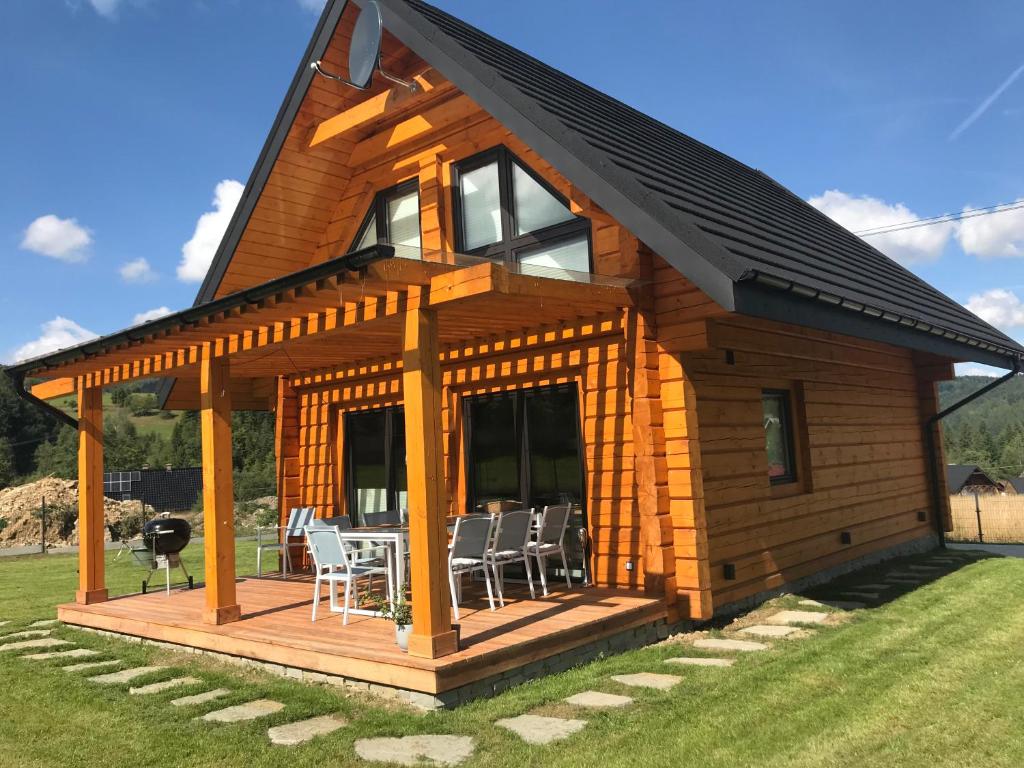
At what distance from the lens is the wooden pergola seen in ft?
15.7

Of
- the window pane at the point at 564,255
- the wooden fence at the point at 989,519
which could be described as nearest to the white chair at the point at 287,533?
the window pane at the point at 564,255

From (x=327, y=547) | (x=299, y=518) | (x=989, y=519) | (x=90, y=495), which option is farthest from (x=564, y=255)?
(x=989, y=519)

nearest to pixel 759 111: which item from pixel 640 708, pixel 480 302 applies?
pixel 480 302

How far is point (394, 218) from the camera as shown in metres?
9.30

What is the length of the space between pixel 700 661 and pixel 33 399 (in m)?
7.73

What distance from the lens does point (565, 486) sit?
7438mm

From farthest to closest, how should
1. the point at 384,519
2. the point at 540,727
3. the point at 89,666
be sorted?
the point at 384,519, the point at 89,666, the point at 540,727

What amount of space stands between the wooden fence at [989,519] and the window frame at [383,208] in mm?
9961

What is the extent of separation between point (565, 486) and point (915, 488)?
6048 millimetres

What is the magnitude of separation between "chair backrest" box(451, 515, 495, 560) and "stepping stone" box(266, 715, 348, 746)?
1687 mm

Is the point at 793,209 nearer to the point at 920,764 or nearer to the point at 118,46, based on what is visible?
the point at 920,764

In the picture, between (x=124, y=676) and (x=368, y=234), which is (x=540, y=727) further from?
(x=368, y=234)

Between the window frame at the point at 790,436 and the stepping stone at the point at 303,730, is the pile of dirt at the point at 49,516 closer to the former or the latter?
the window frame at the point at 790,436

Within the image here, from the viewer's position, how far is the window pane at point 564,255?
24.1 feet
